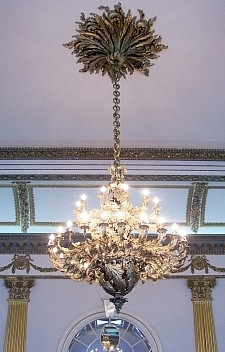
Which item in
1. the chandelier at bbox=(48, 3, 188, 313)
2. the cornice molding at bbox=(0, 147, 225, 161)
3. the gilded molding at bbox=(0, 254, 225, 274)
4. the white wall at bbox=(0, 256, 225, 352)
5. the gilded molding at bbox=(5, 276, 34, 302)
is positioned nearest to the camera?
the chandelier at bbox=(48, 3, 188, 313)

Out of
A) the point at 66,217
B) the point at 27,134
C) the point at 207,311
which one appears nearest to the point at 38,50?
the point at 27,134

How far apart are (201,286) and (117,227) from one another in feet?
15.6

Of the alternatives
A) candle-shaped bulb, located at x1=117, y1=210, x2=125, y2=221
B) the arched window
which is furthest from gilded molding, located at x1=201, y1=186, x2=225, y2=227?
candle-shaped bulb, located at x1=117, y1=210, x2=125, y2=221

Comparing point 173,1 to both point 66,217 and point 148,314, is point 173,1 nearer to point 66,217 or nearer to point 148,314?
point 66,217

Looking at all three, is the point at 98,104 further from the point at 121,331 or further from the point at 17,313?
the point at 121,331

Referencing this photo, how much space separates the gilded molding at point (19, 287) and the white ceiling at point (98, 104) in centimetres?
117

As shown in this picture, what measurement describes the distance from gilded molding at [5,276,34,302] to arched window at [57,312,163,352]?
3.40 ft

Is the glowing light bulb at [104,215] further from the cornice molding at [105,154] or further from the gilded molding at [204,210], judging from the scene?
the gilded molding at [204,210]

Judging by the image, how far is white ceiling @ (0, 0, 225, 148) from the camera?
486cm

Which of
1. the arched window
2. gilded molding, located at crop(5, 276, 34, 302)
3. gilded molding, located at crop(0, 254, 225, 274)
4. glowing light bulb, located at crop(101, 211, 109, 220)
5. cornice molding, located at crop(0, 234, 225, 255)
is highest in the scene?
cornice molding, located at crop(0, 234, 225, 255)

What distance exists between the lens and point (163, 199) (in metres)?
8.71

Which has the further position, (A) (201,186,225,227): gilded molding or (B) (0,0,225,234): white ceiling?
(A) (201,186,225,227): gilded molding

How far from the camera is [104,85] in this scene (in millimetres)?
5836

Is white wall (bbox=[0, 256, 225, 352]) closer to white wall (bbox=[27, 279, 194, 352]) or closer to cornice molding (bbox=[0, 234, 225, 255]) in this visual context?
white wall (bbox=[27, 279, 194, 352])
